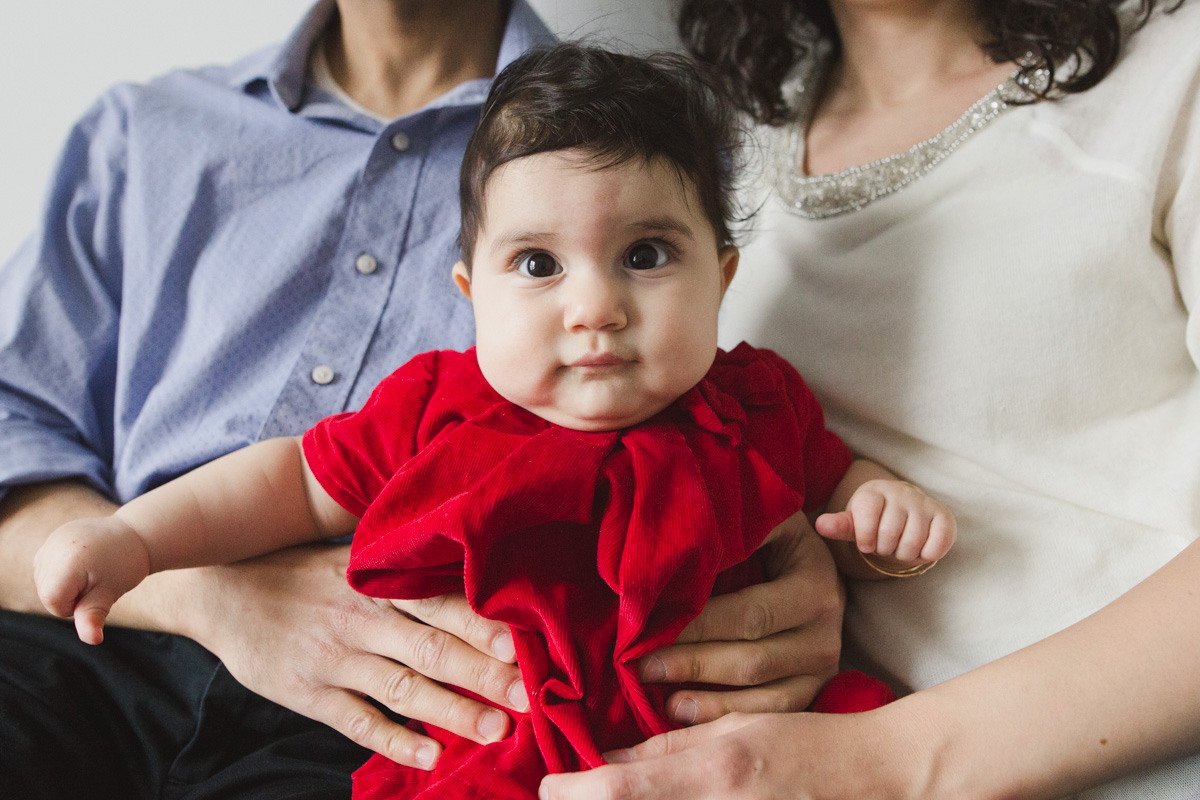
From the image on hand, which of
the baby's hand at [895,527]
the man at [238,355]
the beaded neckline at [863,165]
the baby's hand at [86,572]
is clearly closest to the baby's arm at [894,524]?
the baby's hand at [895,527]

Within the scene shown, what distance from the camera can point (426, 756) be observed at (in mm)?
837

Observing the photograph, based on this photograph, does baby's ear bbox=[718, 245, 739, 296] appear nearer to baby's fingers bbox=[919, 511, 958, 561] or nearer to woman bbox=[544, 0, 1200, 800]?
woman bbox=[544, 0, 1200, 800]

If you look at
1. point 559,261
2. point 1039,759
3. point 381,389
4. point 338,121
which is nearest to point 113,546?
point 381,389

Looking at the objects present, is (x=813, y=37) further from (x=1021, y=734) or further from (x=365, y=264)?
(x=1021, y=734)

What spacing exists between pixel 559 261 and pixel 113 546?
1.65 ft

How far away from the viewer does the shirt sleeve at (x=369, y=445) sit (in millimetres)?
837

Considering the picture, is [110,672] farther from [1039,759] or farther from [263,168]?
[1039,759]

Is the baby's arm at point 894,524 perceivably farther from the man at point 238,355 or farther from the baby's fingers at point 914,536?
the man at point 238,355

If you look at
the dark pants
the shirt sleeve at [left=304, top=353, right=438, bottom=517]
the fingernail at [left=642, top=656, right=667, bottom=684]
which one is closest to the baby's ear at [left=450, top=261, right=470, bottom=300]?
the shirt sleeve at [left=304, top=353, right=438, bottom=517]

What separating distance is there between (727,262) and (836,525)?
0.32 meters

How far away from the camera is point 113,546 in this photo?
30.1 inches

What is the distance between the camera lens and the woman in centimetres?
75

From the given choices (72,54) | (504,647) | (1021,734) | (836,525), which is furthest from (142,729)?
(72,54)

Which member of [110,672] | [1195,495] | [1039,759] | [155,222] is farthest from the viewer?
[155,222]
